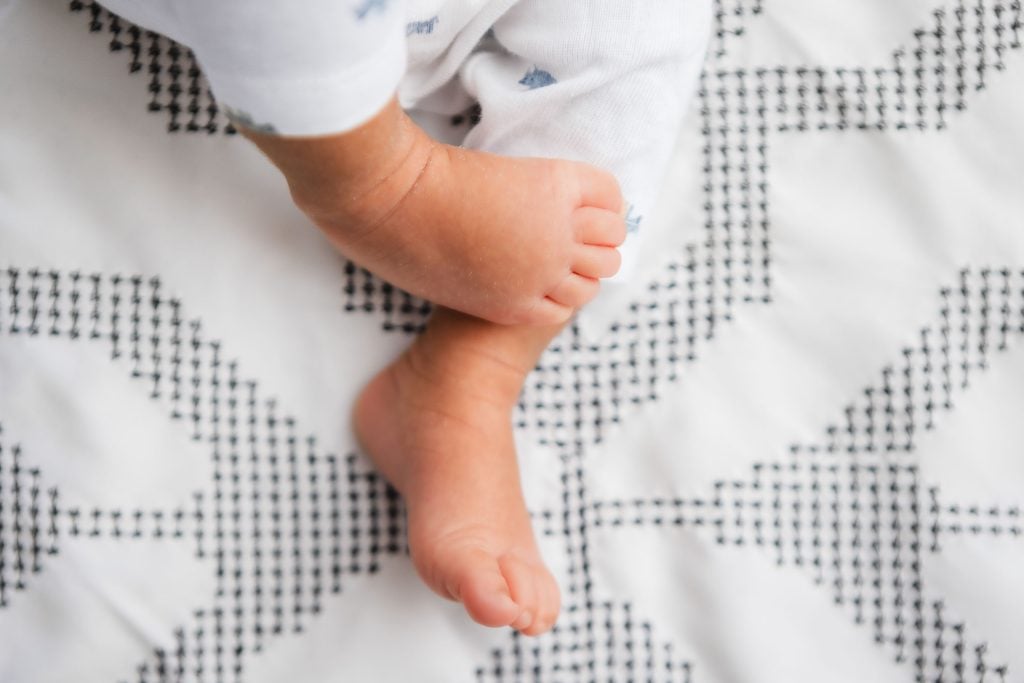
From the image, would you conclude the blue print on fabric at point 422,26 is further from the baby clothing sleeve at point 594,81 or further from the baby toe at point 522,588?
the baby toe at point 522,588

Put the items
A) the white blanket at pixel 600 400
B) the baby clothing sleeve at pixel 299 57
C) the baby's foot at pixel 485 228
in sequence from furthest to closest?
the white blanket at pixel 600 400 → the baby's foot at pixel 485 228 → the baby clothing sleeve at pixel 299 57

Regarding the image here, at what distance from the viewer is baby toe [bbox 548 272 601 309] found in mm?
536

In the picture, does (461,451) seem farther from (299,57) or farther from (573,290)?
(299,57)

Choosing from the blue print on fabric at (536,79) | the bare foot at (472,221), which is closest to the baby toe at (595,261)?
the bare foot at (472,221)

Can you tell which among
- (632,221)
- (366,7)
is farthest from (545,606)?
(366,7)

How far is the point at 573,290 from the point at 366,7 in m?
0.22

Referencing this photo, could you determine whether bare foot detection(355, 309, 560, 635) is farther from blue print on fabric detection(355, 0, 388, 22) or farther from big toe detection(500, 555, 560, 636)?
blue print on fabric detection(355, 0, 388, 22)

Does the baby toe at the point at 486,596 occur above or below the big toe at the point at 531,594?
above

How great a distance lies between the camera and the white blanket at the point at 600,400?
23.0 inches

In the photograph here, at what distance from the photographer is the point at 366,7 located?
1.26 feet

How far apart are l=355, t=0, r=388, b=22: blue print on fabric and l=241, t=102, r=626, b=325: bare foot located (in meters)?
0.06

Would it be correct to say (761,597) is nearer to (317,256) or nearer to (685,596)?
(685,596)

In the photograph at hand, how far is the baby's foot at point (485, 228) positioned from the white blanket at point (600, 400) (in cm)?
9

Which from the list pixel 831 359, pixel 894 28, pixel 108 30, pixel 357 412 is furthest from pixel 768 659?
pixel 108 30
